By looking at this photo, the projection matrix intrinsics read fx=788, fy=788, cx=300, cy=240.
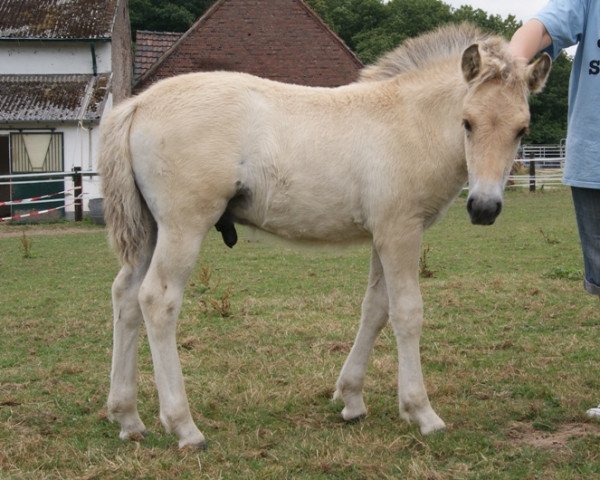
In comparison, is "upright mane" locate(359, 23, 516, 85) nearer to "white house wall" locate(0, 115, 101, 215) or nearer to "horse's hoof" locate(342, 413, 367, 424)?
"horse's hoof" locate(342, 413, 367, 424)

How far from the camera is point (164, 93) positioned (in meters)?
4.45

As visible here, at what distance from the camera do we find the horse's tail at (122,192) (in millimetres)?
4387

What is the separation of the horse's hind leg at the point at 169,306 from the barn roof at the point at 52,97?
63.0 feet

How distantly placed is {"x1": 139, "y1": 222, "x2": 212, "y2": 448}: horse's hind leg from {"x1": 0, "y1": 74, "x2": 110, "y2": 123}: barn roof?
19216 millimetres

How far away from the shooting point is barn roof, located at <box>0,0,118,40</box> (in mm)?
23938

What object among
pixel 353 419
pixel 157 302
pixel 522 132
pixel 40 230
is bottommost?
pixel 40 230

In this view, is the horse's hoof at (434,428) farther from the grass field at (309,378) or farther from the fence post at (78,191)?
the fence post at (78,191)

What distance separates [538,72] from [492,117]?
400 millimetres

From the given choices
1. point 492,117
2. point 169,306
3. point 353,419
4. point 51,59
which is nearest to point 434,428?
point 353,419

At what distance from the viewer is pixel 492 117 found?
4.06m

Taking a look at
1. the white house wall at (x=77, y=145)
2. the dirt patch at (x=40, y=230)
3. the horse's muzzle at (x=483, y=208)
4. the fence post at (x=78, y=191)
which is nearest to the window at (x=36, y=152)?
the white house wall at (x=77, y=145)

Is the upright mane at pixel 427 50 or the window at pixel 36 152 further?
the window at pixel 36 152

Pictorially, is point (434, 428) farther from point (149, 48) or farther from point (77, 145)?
point (149, 48)

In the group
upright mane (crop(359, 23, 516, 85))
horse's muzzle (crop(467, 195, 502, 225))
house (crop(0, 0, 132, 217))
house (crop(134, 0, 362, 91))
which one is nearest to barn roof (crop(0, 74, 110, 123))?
house (crop(0, 0, 132, 217))
